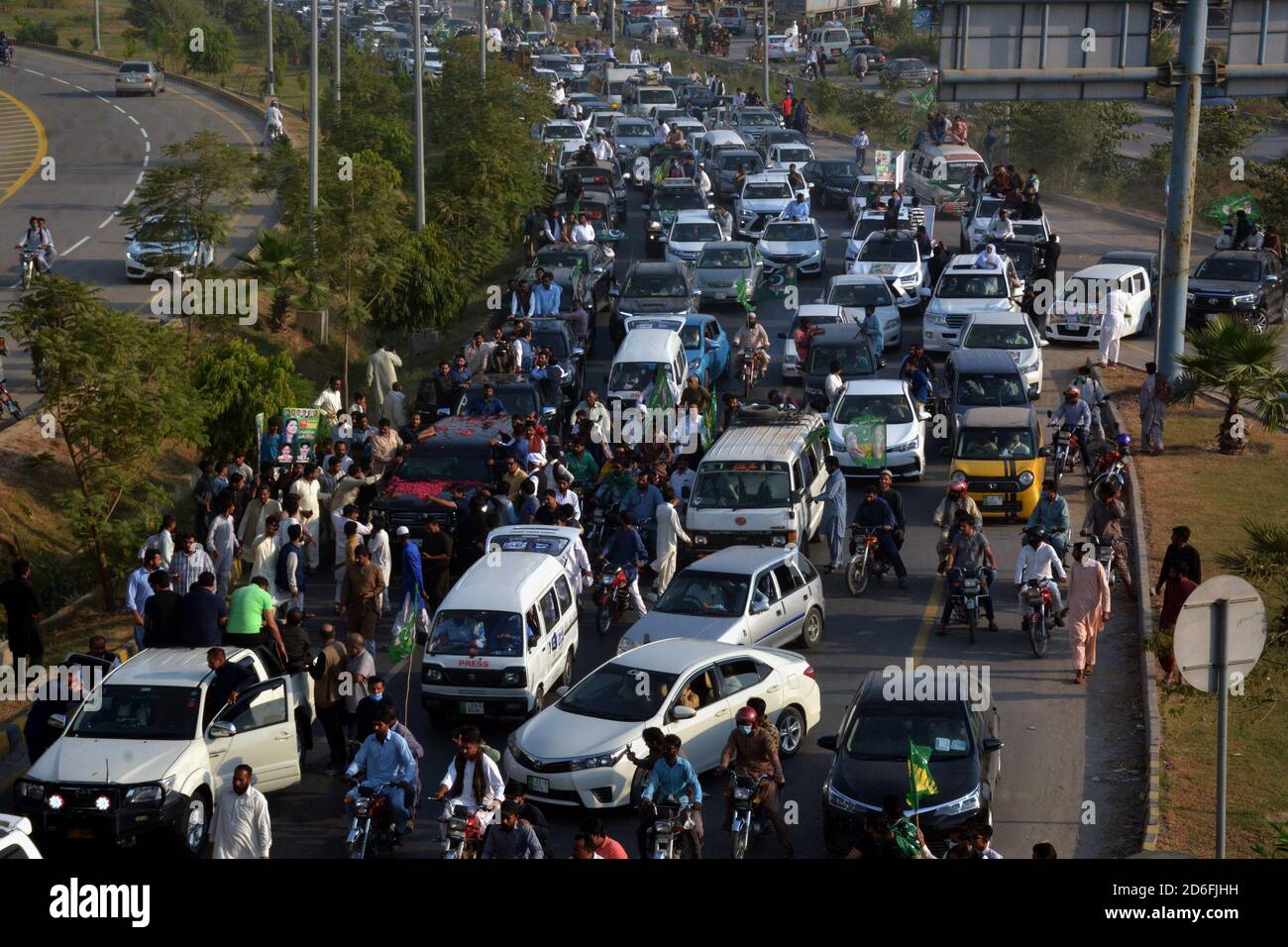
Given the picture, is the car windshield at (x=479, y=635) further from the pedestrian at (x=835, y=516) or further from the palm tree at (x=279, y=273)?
the palm tree at (x=279, y=273)

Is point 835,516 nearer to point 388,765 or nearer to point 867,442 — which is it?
point 867,442

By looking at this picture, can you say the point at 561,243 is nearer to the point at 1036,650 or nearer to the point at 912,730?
the point at 1036,650

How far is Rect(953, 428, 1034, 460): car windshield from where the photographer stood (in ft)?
80.0

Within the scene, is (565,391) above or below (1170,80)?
below

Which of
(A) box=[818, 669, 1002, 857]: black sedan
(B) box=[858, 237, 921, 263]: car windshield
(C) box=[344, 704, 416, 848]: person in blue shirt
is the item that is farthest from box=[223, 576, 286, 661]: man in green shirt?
(B) box=[858, 237, 921, 263]: car windshield

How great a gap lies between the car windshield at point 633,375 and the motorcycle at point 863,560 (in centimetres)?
702

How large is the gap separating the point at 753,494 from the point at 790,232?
18.6 metres

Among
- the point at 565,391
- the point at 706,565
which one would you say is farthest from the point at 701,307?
the point at 706,565

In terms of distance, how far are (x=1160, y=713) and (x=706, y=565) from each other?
4.94 m

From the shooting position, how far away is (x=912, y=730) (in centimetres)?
1512

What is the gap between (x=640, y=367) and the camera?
94.1ft

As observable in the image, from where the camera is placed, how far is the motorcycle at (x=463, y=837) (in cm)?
1369

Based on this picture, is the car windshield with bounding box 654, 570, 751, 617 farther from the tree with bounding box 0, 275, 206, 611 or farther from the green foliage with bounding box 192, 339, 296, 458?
the green foliage with bounding box 192, 339, 296, 458

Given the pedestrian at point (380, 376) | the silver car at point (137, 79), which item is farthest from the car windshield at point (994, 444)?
the silver car at point (137, 79)
